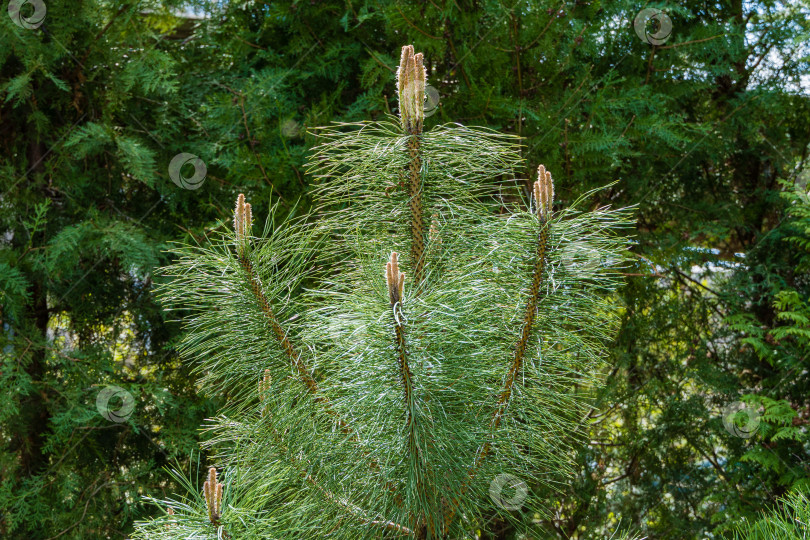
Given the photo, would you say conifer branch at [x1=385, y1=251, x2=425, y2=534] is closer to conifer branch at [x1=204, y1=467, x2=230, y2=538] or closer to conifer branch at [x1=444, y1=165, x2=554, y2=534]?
conifer branch at [x1=444, y1=165, x2=554, y2=534]

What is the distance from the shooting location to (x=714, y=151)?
2.61m

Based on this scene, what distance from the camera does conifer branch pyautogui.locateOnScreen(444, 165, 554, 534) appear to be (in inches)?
29.2

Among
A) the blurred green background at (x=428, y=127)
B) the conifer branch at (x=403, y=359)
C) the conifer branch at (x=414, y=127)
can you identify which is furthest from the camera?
the blurred green background at (x=428, y=127)

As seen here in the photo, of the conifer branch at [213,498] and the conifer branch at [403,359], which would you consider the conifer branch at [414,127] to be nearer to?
the conifer branch at [403,359]

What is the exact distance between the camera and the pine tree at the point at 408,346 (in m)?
0.74

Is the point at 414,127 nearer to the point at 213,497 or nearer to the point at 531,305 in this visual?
the point at 531,305

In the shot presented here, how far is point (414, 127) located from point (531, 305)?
253 millimetres

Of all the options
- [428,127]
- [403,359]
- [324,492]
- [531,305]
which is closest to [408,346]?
[403,359]

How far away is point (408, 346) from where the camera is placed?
2.30 ft

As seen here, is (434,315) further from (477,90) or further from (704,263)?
(704,263)

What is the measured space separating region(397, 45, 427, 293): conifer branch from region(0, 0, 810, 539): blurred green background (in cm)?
126

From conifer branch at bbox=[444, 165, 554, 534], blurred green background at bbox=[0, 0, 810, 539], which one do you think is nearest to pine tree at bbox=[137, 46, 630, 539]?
conifer branch at bbox=[444, 165, 554, 534]

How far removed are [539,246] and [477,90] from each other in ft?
4.72

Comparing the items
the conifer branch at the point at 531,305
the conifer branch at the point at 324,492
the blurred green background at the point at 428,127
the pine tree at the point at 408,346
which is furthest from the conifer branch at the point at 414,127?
the blurred green background at the point at 428,127
